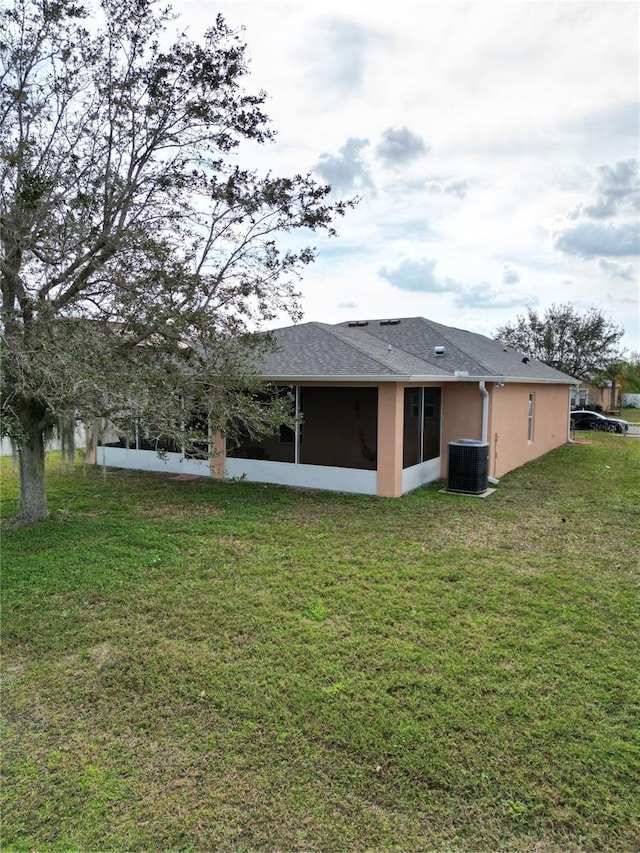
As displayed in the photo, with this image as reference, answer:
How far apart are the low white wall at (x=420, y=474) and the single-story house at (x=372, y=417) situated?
0.9 inches

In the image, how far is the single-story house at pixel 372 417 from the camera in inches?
383

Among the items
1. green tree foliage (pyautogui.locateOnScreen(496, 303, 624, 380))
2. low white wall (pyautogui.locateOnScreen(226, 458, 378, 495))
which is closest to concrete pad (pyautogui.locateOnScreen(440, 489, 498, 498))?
low white wall (pyautogui.locateOnScreen(226, 458, 378, 495))

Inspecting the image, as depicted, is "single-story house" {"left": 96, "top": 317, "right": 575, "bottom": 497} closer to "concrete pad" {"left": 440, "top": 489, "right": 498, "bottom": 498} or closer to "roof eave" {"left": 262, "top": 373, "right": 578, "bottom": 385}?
"roof eave" {"left": 262, "top": 373, "right": 578, "bottom": 385}

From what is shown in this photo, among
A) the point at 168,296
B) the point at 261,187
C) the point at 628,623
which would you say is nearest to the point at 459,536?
the point at 628,623

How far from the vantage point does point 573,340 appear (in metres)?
33.1

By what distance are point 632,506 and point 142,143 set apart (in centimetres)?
1034

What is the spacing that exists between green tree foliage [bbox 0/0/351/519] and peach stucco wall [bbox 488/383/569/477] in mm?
5865

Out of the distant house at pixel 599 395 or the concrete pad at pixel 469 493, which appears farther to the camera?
the distant house at pixel 599 395

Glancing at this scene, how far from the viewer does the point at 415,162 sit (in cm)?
1123

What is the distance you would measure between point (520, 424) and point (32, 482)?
11491 millimetres

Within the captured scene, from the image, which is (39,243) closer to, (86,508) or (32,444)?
(32,444)

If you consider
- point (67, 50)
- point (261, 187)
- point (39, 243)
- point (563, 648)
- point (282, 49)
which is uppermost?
point (282, 49)

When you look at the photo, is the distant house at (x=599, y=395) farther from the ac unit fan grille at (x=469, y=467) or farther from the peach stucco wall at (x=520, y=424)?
the ac unit fan grille at (x=469, y=467)

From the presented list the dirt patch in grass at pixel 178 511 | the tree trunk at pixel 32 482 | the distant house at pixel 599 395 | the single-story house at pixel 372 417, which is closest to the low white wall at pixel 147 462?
the single-story house at pixel 372 417
